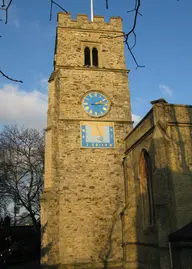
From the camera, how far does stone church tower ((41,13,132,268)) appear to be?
14.2 metres

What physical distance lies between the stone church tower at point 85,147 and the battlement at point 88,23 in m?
0.07

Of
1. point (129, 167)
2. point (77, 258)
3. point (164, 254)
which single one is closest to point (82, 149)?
point (129, 167)

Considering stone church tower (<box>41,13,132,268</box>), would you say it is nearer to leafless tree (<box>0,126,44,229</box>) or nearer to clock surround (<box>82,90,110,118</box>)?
clock surround (<box>82,90,110,118</box>)

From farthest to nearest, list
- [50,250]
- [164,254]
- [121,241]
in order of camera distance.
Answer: [121,241]
[50,250]
[164,254]

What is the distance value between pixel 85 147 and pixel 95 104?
289 centimetres

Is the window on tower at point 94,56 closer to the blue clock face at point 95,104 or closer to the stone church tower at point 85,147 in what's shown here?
the stone church tower at point 85,147

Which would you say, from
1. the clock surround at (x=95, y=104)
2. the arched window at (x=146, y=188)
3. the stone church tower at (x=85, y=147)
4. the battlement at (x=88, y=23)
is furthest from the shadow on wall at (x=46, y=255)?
the battlement at (x=88, y=23)

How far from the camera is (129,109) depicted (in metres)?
17.6

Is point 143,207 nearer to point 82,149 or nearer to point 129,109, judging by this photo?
point 82,149

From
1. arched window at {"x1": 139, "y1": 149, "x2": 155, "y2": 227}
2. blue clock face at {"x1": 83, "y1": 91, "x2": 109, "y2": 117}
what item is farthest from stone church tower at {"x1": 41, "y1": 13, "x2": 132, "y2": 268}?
arched window at {"x1": 139, "y1": 149, "x2": 155, "y2": 227}

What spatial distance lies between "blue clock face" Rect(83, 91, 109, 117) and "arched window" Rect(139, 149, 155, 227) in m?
5.10

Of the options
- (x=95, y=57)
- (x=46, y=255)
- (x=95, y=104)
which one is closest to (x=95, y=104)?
(x=95, y=104)

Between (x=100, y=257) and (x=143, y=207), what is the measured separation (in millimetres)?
3949

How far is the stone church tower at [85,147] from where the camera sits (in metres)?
14.2
